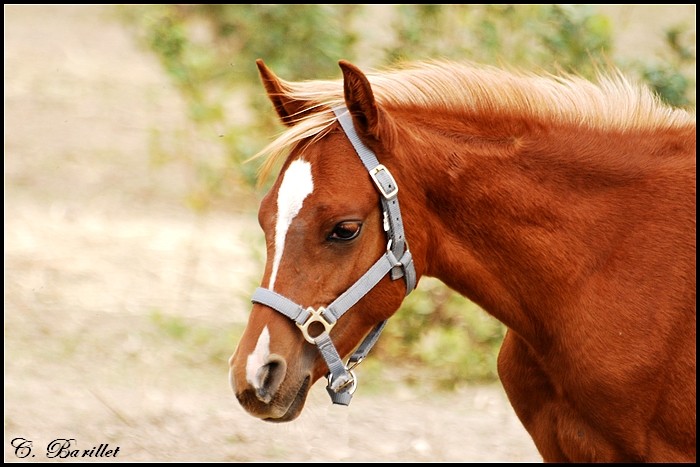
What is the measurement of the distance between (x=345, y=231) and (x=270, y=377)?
0.53 meters

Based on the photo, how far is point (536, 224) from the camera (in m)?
2.95

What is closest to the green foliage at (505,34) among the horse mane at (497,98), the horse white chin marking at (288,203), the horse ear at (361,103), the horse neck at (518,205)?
the horse mane at (497,98)

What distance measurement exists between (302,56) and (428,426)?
10.1 feet

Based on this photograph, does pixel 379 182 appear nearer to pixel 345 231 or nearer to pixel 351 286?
pixel 345 231

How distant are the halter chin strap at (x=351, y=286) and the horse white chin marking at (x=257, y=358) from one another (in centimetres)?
10

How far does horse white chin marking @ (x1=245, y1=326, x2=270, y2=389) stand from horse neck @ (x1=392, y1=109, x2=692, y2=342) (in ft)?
2.02

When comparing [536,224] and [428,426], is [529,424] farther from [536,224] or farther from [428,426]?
[428,426]

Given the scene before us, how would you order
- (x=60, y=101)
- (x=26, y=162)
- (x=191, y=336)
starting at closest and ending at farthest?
1. (x=191, y=336)
2. (x=26, y=162)
3. (x=60, y=101)

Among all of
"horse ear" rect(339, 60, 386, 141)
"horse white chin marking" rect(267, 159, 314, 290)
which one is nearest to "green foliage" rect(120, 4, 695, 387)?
"horse ear" rect(339, 60, 386, 141)

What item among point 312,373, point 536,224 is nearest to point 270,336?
point 312,373

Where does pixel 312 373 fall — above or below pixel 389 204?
below

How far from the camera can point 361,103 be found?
110 inches

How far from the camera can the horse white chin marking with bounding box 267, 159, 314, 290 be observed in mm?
2758

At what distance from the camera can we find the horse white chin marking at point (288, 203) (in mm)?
→ 2758
